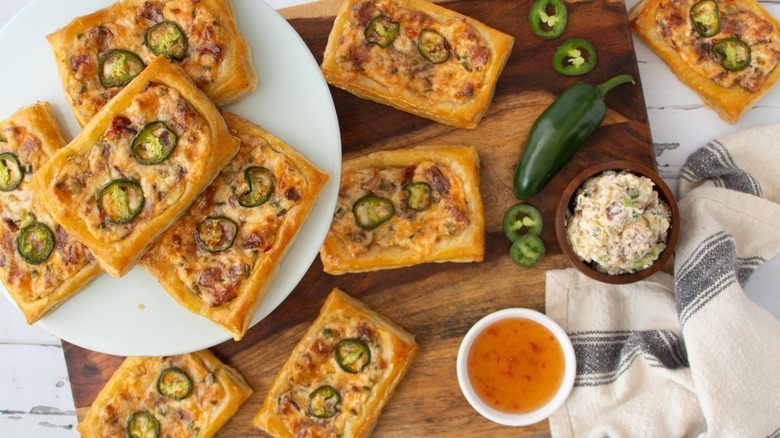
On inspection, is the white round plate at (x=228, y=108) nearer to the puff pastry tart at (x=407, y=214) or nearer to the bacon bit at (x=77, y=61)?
the bacon bit at (x=77, y=61)

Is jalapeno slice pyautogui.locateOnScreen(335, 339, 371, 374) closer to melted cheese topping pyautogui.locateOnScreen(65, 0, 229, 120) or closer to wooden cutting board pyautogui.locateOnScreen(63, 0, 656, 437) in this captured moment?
wooden cutting board pyautogui.locateOnScreen(63, 0, 656, 437)

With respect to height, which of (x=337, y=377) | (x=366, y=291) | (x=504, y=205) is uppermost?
(x=504, y=205)

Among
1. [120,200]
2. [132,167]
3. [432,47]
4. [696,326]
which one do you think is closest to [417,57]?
[432,47]

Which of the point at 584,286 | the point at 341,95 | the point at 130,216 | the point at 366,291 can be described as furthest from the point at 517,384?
the point at 130,216

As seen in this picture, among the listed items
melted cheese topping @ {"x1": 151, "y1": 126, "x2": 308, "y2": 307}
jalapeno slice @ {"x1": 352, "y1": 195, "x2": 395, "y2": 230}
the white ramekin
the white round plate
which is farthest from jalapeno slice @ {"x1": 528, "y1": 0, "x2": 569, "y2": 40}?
melted cheese topping @ {"x1": 151, "y1": 126, "x2": 308, "y2": 307}

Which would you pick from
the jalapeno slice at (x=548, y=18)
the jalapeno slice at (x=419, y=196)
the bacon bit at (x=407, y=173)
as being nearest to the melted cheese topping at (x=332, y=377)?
the jalapeno slice at (x=419, y=196)

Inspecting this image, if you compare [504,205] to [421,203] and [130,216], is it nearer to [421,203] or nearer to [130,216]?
[421,203]

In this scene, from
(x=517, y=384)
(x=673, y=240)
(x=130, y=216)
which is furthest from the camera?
(x=517, y=384)
